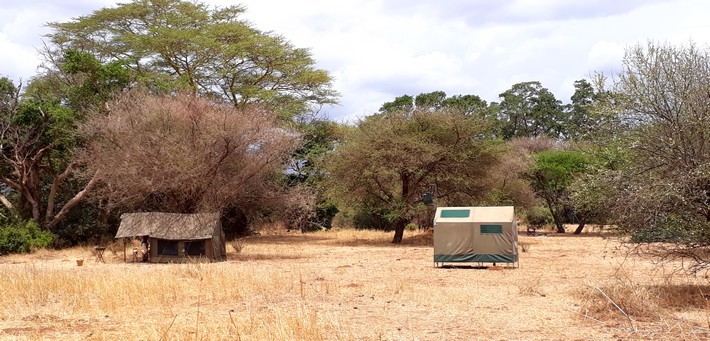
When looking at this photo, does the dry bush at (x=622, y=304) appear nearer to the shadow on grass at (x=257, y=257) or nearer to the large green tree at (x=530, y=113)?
the shadow on grass at (x=257, y=257)

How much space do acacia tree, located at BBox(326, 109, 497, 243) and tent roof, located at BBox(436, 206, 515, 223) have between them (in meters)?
10.0

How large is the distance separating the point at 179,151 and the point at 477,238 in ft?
42.7

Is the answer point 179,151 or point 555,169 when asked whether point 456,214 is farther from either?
point 555,169

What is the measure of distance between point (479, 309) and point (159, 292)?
7567 mm

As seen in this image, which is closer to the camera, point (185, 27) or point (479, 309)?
point (479, 309)

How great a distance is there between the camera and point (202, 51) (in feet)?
143

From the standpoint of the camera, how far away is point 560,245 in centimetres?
3641

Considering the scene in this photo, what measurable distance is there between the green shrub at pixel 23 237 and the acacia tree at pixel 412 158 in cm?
1574

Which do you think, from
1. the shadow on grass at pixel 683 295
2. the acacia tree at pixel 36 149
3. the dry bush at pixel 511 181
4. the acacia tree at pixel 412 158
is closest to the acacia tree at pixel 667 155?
the shadow on grass at pixel 683 295

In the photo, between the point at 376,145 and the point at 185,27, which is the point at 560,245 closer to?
the point at 376,145

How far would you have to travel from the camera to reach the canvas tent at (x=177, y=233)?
87.2 feet

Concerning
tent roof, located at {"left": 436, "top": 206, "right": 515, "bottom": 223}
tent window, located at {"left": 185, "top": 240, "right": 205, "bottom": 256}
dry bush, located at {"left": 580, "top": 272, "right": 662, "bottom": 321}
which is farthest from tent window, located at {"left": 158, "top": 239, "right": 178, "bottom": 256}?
dry bush, located at {"left": 580, "top": 272, "right": 662, "bottom": 321}

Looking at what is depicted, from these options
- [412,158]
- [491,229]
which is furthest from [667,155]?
[412,158]

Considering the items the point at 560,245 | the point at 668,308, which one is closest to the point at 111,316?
the point at 668,308
